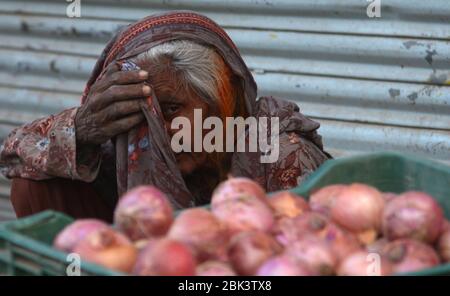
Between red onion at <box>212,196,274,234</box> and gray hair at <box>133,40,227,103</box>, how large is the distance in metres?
1.08

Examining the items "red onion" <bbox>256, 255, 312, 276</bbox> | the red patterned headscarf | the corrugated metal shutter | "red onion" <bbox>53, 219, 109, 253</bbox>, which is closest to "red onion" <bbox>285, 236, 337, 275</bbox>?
"red onion" <bbox>256, 255, 312, 276</bbox>

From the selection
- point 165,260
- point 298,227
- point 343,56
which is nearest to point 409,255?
point 298,227

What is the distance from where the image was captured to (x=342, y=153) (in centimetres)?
387

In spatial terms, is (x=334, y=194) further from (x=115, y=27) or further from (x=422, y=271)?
(x=115, y=27)

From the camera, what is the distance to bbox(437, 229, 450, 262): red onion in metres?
1.77

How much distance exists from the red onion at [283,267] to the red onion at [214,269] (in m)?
0.06

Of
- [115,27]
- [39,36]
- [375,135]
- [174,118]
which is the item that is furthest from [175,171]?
[39,36]

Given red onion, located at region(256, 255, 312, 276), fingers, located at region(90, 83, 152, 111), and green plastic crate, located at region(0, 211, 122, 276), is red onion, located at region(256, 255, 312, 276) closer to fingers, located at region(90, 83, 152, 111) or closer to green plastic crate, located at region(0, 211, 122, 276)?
green plastic crate, located at region(0, 211, 122, 276)

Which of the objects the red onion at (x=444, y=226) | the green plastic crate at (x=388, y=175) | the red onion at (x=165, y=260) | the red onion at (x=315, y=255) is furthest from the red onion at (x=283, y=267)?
the green plastic crate at (x=388, y=175)

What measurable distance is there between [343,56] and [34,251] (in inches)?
94.0

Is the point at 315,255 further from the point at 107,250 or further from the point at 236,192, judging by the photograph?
the point at 107,250

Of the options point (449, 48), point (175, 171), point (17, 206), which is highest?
point (449, 48)
